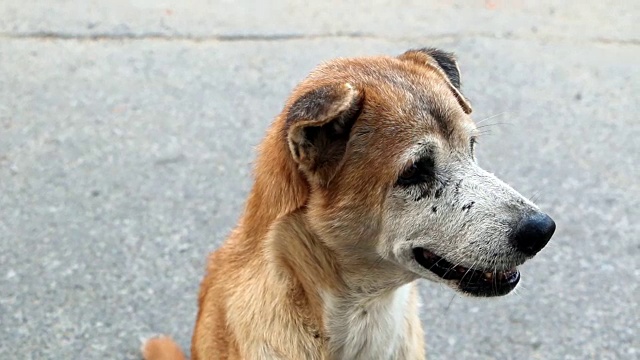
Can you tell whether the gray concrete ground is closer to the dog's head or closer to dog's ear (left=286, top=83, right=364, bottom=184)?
the dog's head

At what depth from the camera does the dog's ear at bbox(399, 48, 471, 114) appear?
270 centimetres

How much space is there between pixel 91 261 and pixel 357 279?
77.5 inches

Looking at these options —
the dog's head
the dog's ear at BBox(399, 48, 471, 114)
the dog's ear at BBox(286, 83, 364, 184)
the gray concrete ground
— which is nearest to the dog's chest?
the dog's head

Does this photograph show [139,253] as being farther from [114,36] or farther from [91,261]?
[114,36]

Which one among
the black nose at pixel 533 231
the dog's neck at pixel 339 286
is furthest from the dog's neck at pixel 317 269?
the black nose at pixel 533 231

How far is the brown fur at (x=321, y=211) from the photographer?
95.5 inches

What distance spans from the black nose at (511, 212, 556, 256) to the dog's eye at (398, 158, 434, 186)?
323 millimetres

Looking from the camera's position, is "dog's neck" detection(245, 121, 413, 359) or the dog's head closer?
the dog's head

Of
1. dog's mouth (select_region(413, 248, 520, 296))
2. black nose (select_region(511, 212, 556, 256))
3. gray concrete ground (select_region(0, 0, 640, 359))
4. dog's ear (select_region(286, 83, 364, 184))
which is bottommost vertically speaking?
gray concrete ground (select_region(0, 0, 640, 359))

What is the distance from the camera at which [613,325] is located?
3756 millimetres

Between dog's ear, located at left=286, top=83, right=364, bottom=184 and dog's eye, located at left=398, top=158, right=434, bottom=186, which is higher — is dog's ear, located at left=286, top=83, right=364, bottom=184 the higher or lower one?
the higher one

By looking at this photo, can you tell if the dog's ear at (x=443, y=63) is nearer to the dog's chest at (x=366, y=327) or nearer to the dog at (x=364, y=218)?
the dog at (x=364, y=218)

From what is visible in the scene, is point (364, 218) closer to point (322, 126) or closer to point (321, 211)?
point (321, 211)

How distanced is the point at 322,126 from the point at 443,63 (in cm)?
70
